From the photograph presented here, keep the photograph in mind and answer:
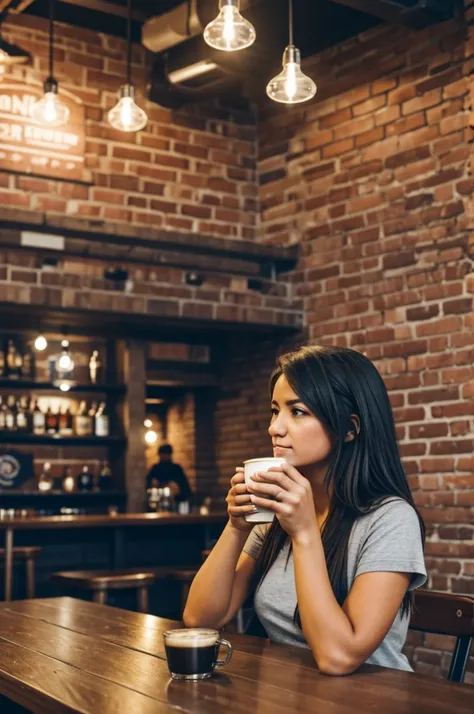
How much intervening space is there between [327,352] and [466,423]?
9.50ft

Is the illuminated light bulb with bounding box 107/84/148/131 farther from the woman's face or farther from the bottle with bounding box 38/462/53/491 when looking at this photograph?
the woman's face

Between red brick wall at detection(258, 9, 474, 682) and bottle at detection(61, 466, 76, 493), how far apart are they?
6.19 feet

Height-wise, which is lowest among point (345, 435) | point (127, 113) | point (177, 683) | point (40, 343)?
point (177, 683)

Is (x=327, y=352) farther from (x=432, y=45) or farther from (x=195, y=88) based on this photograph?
(x=195, y=88)

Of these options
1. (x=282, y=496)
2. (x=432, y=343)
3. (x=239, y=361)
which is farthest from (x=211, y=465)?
(x=282, y=496)

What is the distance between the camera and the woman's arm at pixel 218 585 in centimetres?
183

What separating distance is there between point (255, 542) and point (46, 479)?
14.1 ft

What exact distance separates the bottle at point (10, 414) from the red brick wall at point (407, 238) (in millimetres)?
2009

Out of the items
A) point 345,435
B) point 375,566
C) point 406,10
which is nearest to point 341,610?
point 375,566

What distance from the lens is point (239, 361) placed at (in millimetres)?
6305

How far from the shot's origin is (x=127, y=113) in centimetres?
446

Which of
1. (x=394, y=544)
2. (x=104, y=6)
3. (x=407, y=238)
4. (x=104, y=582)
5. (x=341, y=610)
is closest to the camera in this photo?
(x=341, y=610)

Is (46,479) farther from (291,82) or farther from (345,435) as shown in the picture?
(345,435)

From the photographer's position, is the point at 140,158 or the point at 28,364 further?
the point at 28,364
